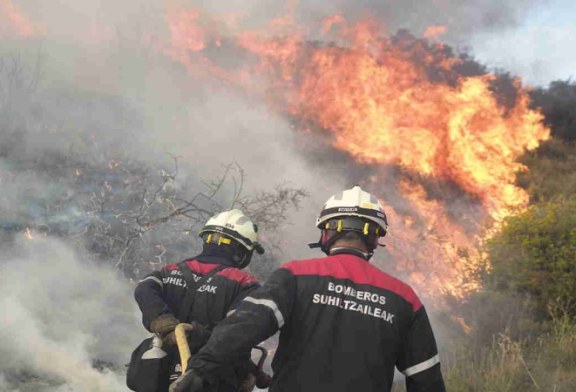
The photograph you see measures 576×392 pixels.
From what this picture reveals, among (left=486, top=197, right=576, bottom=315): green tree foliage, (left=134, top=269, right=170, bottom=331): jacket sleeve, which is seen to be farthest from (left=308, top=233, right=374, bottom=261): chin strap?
(left=486, top=197, right=576, bottom=315): green tree foliage

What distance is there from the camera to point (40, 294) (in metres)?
6.78

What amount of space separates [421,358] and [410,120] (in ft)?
39.3

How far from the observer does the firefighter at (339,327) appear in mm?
Answer: 2557

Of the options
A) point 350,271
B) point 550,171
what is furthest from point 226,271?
point 550,171

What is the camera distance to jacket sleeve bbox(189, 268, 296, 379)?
7.87 feet

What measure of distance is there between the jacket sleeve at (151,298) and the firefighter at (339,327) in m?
1.08

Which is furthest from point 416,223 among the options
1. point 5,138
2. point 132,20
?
point 132,20

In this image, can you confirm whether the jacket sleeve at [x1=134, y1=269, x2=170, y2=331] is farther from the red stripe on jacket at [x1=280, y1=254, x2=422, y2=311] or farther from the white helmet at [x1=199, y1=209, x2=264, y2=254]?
the red stripe on jacket at [x1=280, y1=254, x2=422, y2=311]

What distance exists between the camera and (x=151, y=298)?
361 centimetres

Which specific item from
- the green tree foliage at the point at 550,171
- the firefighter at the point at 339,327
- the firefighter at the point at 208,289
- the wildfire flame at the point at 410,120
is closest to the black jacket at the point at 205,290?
the firefighter at the point at 208,289

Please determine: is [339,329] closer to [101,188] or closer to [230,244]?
[230,244]

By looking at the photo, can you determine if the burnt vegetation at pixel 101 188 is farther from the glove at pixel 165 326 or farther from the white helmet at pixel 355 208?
the white helmet at pixel 355 208

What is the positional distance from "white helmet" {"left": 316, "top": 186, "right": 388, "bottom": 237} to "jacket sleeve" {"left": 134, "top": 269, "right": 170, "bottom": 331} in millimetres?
1227

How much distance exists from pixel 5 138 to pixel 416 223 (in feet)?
26.9
